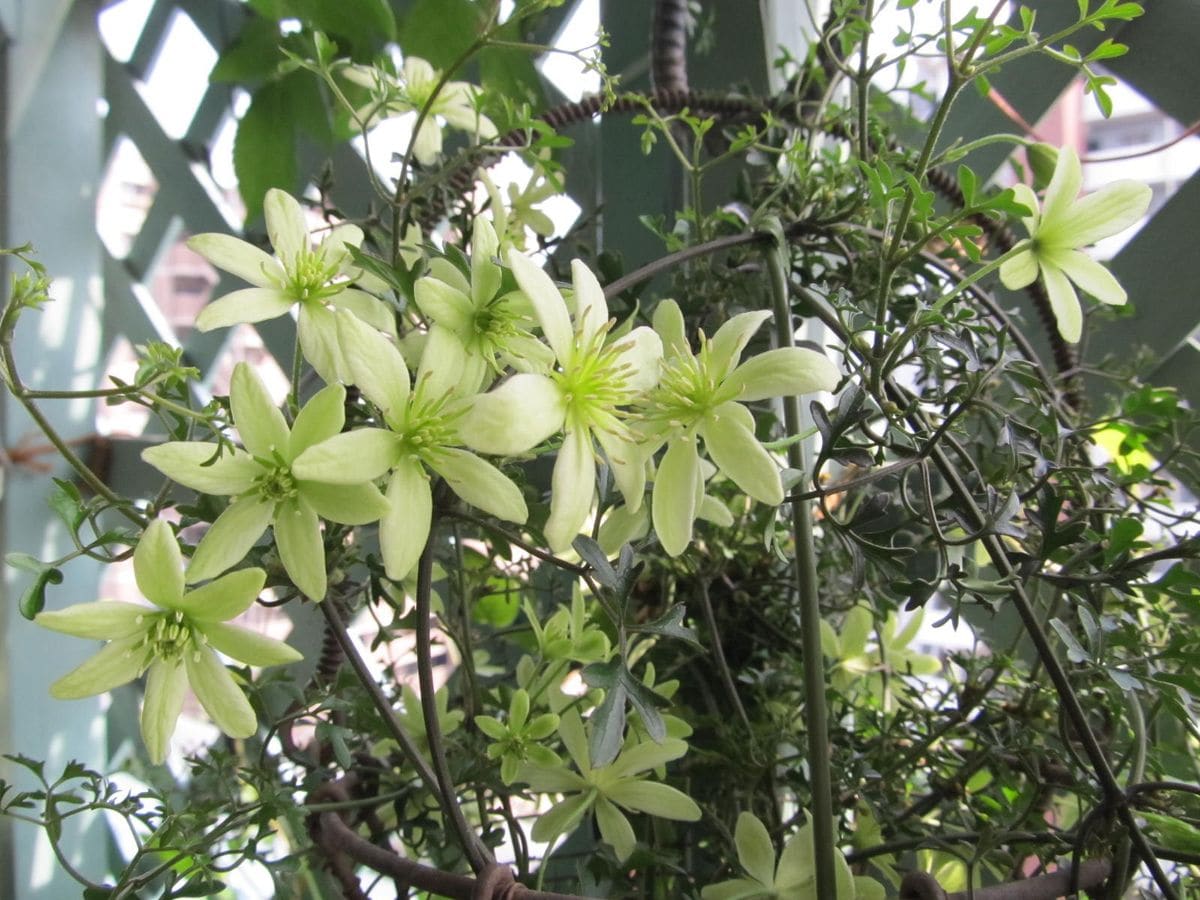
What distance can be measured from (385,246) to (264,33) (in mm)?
494

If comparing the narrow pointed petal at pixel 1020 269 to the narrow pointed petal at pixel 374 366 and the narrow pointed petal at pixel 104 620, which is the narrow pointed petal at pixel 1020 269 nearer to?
the narrow pointed petal at pixel 374 366

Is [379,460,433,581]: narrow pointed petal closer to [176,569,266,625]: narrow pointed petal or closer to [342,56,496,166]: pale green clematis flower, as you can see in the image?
[176,569,266,625]: narrow pointed petal

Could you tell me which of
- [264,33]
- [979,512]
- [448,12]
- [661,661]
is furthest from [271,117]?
[979,512]

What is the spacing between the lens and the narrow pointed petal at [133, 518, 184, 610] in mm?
277

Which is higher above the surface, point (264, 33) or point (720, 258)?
point (264, 33)

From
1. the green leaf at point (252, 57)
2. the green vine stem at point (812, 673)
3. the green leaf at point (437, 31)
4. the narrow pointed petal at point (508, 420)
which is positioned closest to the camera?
the narrow pointed petal at point (508, 420)

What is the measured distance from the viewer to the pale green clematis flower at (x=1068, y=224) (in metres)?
0.36

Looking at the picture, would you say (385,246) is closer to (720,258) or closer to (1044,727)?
(720,258)

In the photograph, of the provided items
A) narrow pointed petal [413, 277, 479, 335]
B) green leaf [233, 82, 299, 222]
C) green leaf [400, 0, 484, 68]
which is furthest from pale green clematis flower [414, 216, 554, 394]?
green leaf [233, 82, 299, 222]

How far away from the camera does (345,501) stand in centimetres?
27

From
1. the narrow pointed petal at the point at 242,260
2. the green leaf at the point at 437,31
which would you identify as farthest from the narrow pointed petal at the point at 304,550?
the green leaf at the point at 437,31

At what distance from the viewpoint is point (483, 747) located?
468 millimetres

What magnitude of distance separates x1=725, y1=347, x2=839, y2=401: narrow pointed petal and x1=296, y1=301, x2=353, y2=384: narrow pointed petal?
142 millimetres

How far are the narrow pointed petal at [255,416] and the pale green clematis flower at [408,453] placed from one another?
0.10 feet
